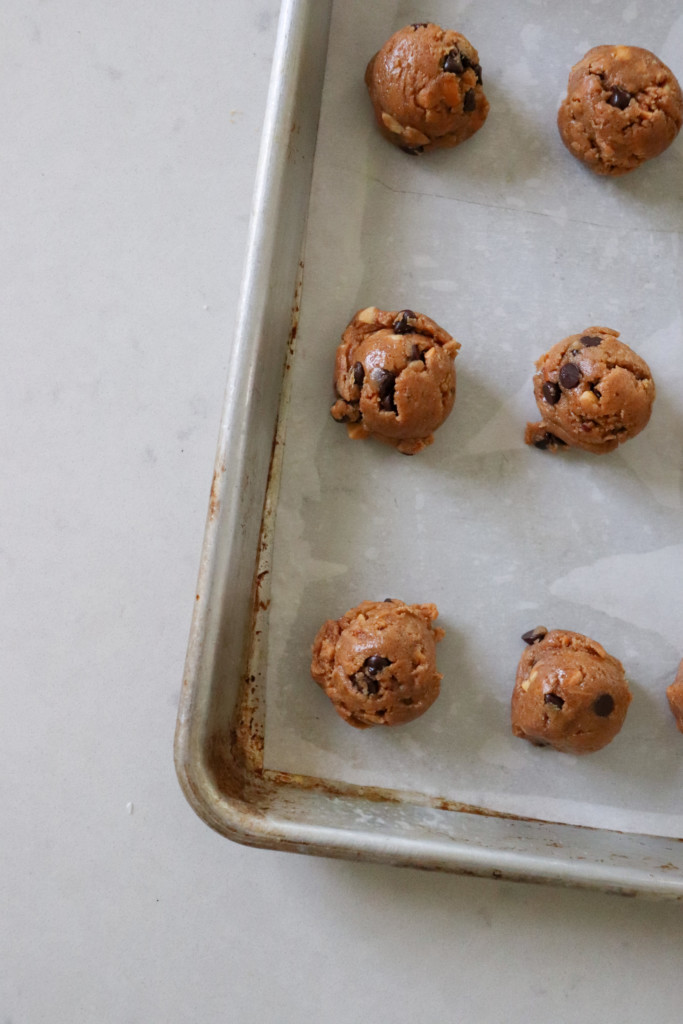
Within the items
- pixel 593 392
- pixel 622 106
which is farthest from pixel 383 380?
pixel 622 106

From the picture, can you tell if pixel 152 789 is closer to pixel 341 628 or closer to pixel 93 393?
pixel 341 628

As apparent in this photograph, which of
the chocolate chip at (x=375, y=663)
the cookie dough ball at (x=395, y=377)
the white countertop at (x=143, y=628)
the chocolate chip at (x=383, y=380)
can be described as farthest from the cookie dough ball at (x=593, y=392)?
the white countertop at (x=143, y=628)

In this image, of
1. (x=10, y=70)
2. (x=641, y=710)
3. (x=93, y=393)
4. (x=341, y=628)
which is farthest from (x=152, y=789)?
(x=10, y=70)

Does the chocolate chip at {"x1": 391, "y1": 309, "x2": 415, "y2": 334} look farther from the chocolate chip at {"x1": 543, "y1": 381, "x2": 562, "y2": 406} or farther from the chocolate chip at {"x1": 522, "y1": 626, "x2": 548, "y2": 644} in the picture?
the chocolate chip at {"x1": 522, "y1": 626, "x2": 548, "y2": 644}

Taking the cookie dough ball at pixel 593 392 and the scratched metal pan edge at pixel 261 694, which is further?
the cookie dough ball at pixel 593 392

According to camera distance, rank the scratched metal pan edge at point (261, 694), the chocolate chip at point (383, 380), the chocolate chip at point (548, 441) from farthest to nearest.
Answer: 1. the chocolate chip at point (548, 441)
2. the chocolate chip at point (383, 380)
3. the scratched metal pan edge at point (261, 694)

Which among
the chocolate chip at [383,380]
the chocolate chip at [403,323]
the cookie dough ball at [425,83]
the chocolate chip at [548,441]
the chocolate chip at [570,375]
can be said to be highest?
the cookie dough ball at [425,83]

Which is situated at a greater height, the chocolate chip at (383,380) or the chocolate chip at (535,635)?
the chocolate chip at (383,380)

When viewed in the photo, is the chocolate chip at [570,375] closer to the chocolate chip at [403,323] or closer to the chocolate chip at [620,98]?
the chocolate chip at [403,323]
